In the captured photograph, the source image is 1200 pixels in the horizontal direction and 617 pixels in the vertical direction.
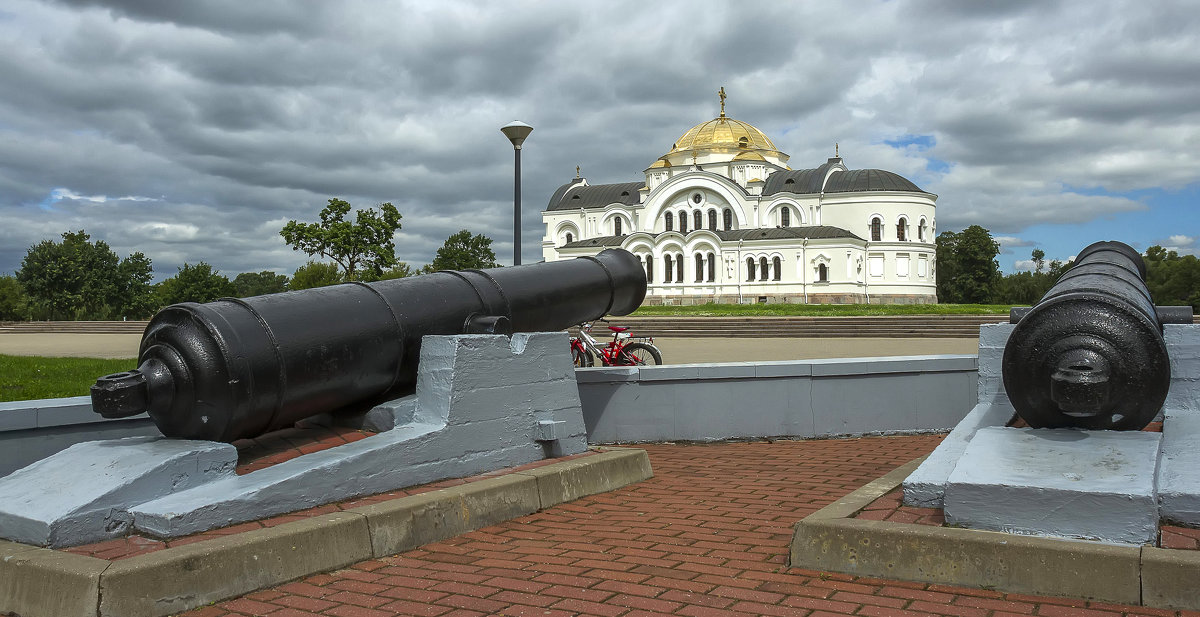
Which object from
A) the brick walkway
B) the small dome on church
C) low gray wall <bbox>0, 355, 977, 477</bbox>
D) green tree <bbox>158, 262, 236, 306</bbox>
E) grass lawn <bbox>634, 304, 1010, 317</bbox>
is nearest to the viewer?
the brick walkway

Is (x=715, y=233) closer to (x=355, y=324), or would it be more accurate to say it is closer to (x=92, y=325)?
(x=92, y=325)

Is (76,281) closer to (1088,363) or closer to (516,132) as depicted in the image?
(516,132)

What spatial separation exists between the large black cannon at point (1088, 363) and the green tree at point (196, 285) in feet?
194

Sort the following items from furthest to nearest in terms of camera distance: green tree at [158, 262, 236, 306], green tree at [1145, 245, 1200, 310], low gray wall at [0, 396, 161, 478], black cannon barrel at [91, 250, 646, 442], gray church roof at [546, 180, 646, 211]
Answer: gray church roof at [546, 180, 646, 211], green tree at [1145, 245, 1200, 310], green tree at [158, 262, 236, 306], low gray wall at [0, 396, 161, 478], black cannon barrel at [91, 250, 646, 442]

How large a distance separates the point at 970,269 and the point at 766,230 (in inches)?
1066

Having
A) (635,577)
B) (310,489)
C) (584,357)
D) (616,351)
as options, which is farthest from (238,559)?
(616,351)

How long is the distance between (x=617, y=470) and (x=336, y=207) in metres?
42.8

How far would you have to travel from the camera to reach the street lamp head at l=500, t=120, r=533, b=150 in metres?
14.0

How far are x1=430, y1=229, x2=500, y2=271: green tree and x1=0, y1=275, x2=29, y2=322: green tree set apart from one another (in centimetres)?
3314

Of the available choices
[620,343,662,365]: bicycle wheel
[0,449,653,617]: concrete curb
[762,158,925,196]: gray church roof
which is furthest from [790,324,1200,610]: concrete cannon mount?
[762,158,925,196]: gray church roof

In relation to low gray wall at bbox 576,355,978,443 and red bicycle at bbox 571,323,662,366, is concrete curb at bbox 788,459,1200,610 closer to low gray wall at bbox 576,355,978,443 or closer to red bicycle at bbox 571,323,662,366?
low gray wall at bbox 576,355,978,443

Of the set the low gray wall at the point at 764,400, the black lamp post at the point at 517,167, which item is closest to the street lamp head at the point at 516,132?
the black lamp post at the point at 517,167

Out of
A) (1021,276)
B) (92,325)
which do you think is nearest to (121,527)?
(92,325)

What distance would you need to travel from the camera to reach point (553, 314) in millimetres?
6141
